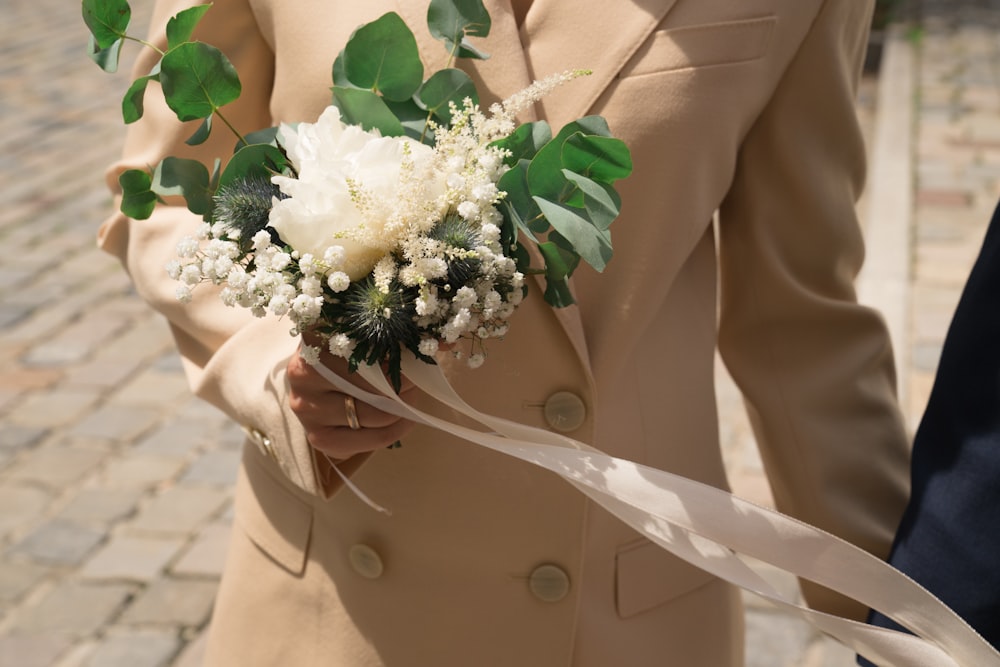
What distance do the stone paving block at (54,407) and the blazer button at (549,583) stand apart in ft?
11.3

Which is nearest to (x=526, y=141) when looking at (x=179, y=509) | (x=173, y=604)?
(x=173, y=604)

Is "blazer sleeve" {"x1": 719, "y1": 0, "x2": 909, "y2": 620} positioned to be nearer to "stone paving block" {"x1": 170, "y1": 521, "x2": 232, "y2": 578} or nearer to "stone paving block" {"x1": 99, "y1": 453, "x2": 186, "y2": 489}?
"stone paving block" {"x1": 170, "y1": 521, "x2": 232, "y2": 578}

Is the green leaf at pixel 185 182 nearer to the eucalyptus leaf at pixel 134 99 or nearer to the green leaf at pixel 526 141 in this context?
the eucalyptus leaf at pixel 134 99

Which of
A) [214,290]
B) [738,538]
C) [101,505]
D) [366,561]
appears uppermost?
[214,290]

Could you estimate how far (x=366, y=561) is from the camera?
1.59 metres

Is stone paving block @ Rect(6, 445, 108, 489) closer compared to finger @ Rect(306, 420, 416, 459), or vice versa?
finger @ Rect(306, 420, 416, 459)

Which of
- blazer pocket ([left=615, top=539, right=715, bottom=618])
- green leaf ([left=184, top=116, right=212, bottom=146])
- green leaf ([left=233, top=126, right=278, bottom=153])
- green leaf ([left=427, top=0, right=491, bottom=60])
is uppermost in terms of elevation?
green leaf ([left=427, top=0, right=491, bottom=60])

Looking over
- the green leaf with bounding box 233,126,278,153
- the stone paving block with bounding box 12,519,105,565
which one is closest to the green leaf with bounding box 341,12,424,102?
the green leaf with bounding box 233,126,278,153

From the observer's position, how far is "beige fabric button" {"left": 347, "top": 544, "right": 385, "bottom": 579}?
157 centimetres

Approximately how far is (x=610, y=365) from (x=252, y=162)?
54 cm

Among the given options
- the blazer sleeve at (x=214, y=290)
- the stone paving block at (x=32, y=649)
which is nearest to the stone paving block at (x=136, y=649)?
the stone paving block at (x=32, y=649)

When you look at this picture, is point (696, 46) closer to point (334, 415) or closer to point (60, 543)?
point (334, 415)

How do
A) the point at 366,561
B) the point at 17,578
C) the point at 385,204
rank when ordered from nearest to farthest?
the point at 385,204
the point at 366,561
the point at 17,578

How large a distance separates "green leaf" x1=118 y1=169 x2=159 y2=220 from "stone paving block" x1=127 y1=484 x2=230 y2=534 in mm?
2747
